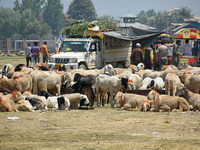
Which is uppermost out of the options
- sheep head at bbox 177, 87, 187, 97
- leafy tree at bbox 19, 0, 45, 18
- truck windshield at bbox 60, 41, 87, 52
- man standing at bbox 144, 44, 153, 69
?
leafy tree at bbox 19, 0, 45, 18

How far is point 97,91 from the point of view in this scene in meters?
14.7

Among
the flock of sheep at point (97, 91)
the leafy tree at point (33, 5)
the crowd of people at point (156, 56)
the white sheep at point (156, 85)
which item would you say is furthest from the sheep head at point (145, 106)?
the leafy tree at point (33, 5)

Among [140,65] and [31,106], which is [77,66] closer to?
[140,65]

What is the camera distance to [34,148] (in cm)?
802

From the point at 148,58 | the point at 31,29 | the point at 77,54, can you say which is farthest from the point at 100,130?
the point at 31,29

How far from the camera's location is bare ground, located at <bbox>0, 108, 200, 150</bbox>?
829cm

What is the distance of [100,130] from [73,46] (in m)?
13.7

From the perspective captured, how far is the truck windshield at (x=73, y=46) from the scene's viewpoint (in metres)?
23.0

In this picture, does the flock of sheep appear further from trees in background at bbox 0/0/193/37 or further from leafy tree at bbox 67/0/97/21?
leafy tree at bbox 67/0/97/21

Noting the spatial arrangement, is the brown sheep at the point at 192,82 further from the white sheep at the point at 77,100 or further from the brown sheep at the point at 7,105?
the brown sheep at the point at 7,105

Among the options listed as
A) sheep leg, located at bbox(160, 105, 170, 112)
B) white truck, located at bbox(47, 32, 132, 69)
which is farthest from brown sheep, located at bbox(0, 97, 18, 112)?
white truck, located at bbox(47, 32, 132, 69)

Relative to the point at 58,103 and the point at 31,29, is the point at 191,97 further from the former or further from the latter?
the point at 31,29

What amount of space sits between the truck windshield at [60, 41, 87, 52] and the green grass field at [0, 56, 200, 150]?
10.3m

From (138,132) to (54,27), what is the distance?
107 m
